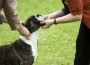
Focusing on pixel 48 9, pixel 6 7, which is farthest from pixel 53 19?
pixel 48 9

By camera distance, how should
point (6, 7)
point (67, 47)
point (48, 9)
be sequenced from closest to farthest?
point (6, 7), point (67, 47), point (48, 9)

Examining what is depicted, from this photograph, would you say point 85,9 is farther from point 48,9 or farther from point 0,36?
point 48,9

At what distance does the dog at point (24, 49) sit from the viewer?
4.83m

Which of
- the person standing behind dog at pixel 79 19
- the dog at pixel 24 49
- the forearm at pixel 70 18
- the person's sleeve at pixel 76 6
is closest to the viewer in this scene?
the person's sleeve at pixel 76 6

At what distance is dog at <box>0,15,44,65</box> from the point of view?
483 cm

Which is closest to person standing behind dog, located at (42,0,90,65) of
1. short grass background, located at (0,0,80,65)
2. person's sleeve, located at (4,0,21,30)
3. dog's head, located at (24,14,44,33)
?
dog's head, located at (24,14,44,33)

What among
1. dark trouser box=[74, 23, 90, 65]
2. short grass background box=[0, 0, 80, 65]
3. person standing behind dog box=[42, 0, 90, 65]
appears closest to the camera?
person standing behind dog box=[42, 0, 90, 65]

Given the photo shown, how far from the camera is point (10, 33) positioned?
26.7ft

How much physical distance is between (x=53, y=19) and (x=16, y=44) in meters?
0.66

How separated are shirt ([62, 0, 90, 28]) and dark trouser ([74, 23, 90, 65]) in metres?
0.28

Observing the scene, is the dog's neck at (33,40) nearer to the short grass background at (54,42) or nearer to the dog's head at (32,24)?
the dog's head at (32,24)

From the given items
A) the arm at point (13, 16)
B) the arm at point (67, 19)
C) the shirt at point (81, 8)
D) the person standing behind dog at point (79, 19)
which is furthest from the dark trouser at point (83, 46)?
the arm at point (13, 16)

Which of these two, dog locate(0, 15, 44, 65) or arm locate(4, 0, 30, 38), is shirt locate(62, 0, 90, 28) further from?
arm locate(4, 0, 30, 38)

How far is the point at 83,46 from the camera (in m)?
5.34
